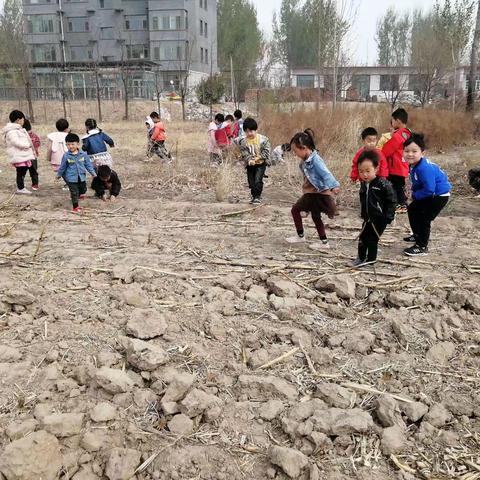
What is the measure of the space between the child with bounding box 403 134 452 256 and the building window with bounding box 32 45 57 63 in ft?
170

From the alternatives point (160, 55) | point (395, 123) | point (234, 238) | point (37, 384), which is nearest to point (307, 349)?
point (37, 384)

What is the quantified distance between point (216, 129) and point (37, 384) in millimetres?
9240

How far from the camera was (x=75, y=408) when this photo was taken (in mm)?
2770

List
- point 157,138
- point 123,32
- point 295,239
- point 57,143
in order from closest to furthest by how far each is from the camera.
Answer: point 295,239 → point 57,143 → point 157,138 → point 123,32

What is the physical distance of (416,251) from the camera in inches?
198

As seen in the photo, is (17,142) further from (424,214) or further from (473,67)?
(473,67)

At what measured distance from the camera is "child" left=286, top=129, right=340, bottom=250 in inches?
195

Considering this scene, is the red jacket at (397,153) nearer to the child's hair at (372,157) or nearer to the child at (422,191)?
the child at (422,191)

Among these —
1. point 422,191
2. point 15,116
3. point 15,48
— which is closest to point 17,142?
point 15,116

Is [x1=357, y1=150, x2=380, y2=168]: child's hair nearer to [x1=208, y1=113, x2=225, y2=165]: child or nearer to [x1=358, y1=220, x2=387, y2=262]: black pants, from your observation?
[x1=358, y1=220, x2=387, y2=262]: black pants

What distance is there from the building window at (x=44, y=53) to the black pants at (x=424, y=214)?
51975mm

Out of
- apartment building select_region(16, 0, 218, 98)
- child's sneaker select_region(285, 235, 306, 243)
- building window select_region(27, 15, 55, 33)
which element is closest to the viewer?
child's sneaker select_region(285, 235, 306, 243)

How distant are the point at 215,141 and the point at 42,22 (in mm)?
46885

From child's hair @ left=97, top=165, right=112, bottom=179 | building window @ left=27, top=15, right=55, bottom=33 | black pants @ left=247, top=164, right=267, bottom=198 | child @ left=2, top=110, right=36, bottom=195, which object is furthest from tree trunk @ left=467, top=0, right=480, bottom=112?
building window @ left=27, top=15, right=55, bottom=33
